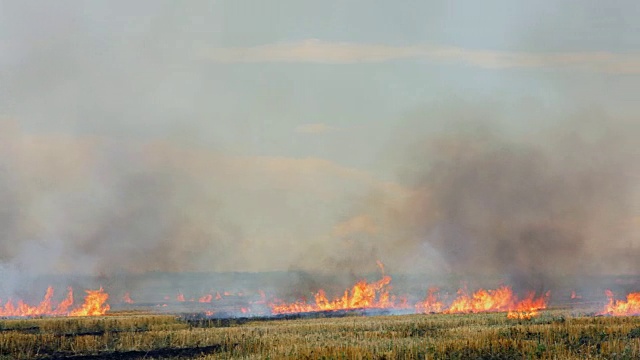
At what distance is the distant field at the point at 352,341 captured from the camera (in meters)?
31.2

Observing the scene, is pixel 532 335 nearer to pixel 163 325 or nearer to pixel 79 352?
pixel 79 352

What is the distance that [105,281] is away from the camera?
4281 inches

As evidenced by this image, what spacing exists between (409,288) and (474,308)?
94.4 m

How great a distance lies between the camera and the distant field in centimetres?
3119

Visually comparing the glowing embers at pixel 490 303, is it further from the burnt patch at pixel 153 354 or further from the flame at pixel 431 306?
the burnt patch at pixel 153 354

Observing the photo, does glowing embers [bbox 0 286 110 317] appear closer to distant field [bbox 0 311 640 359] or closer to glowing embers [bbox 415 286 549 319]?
distant field [bbox 0 311 640 359]

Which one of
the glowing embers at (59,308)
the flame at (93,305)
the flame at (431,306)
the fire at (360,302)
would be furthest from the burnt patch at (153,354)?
the fire at (360,302)

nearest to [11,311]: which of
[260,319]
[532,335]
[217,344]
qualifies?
[260,319]

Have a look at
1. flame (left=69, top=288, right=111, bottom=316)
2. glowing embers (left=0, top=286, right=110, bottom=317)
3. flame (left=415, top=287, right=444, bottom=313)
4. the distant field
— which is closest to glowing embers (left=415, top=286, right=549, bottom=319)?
flame (left=415, top=287, right=444, bottom=313)

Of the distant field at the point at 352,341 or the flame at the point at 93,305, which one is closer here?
the distant field at the point at 352,341

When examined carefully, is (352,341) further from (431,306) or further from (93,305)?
(93,305)

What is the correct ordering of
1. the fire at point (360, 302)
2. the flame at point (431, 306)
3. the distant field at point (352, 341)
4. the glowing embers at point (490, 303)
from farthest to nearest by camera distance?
the fire at point (360, 302) → the flame at point (431, 306) → the glowing embers at point (490, 303) → the distant field at point (352, 341)

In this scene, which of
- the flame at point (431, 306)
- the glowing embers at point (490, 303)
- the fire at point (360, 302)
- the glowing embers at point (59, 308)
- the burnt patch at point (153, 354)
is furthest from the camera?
the fire at point (360, 302)

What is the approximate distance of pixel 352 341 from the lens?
119 ft
